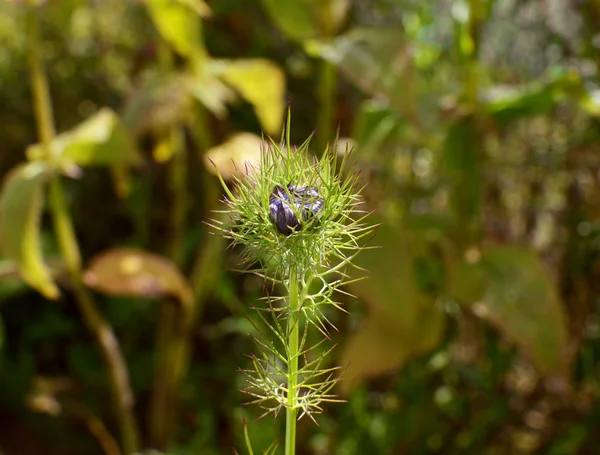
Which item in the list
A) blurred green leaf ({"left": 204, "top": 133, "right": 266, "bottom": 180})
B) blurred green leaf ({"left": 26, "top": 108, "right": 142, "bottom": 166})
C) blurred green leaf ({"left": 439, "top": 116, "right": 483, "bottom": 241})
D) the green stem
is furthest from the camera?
blurred green leaf ({"left": 439, "top": 116, "right": 483, "bottom": 241})

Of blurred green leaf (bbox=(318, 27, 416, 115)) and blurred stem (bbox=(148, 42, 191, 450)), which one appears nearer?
blurred green leaf (bbox=(318, 27, 416, 115))

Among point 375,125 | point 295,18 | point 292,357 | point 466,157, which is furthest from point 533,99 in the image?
point 292,357

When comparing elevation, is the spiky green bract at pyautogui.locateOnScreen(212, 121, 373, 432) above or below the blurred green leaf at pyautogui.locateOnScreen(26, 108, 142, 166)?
below

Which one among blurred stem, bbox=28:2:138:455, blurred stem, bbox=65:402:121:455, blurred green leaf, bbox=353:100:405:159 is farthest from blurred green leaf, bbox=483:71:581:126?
blurred stem, bbox=65:402:121:455

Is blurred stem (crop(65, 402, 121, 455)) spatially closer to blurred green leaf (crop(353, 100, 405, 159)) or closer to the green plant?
blurred green leaf (crop(353, 100, 405, 159))

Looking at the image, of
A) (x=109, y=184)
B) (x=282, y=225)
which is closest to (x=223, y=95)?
(x=109, y=184)

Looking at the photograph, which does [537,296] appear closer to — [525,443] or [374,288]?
[374,288]

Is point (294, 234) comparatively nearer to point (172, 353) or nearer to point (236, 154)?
point (236, 154)

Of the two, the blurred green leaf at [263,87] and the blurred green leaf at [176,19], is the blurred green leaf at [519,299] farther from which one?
the blurred green leaf at [176,19]
